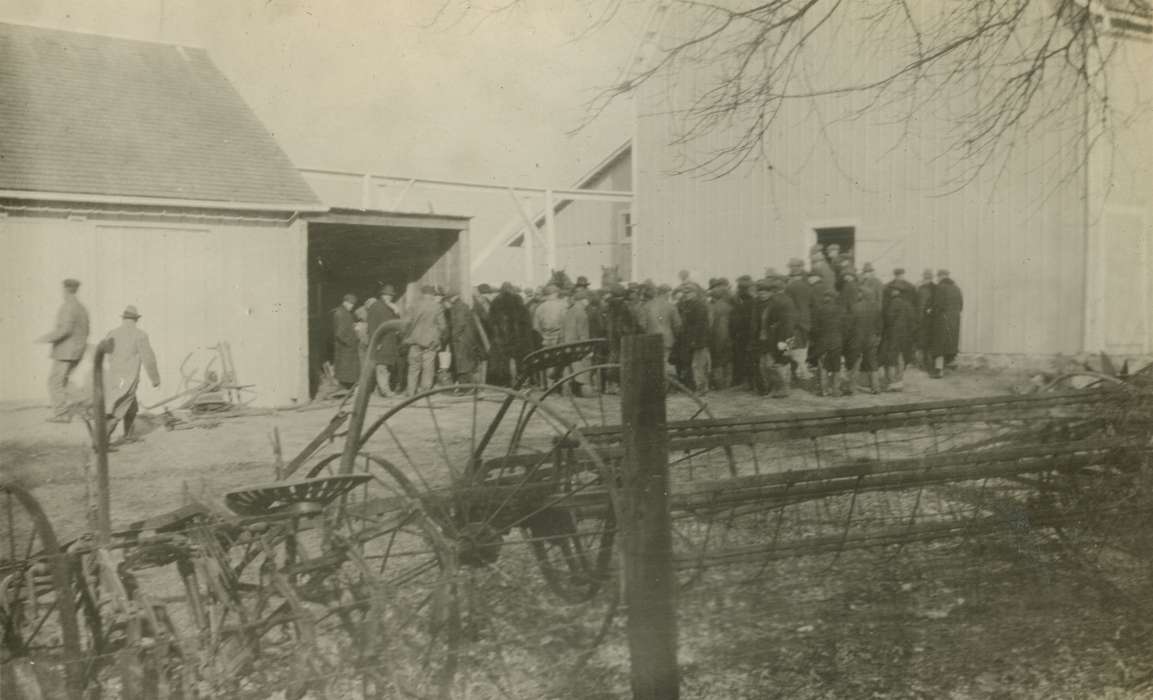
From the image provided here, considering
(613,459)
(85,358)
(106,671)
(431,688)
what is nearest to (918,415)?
(613,459)

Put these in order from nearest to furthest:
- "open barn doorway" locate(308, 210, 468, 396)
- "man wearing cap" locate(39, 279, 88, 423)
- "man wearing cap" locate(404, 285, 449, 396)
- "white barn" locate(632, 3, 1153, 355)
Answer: "man wearing cap" locate(39, 279, 88, 423), "white barn" locate(632, 3, 1153, 355), "man wearing cap" locate(404, 285, 449, 396), "open barn doorway" locate(308, 210, 468, 396)

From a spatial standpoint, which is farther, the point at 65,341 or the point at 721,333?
the point at 721,333

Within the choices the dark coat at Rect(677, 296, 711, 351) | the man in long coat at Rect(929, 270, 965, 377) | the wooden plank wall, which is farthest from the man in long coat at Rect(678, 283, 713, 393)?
the wooden plank wall

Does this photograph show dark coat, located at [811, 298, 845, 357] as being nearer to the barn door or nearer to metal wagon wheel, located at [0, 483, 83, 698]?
the barn door

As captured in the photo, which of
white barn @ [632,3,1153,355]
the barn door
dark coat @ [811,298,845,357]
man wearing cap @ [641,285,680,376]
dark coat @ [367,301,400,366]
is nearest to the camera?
the barn door

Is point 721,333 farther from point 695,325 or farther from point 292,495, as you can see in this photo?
point 292,495

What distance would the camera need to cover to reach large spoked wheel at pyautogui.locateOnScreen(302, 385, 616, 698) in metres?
2.88

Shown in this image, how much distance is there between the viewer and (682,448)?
3.83 meters

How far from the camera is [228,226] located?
9180 mm

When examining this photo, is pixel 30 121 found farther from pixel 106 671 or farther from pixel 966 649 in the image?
pixel 966 649

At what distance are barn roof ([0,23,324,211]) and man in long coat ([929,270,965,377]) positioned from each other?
673 cm

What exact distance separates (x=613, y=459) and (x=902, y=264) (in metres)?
7.64

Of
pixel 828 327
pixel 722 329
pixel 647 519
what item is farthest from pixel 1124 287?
pixel 647 519

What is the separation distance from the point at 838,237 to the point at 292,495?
31.2 ft
